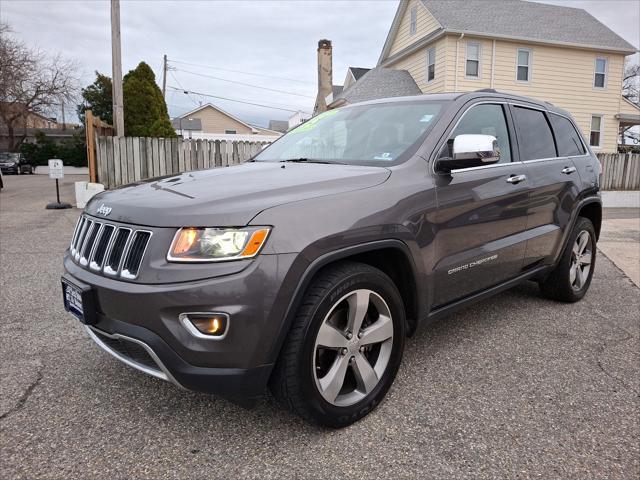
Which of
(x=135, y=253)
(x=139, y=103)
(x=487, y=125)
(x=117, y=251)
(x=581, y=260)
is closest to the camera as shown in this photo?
(x=135, y=253)

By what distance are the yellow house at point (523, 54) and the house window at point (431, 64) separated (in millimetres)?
18

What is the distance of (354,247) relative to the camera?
238 cm

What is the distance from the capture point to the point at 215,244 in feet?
6.82

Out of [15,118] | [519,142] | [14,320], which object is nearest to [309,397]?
[519,142]

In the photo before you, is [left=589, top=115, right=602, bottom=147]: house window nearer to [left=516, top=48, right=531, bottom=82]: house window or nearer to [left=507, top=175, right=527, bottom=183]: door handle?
[left=516, top=48, right=531, bottom=82]: house window

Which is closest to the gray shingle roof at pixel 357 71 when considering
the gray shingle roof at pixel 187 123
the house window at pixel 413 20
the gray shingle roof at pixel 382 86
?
the gray shingle roof at pixel 382 86

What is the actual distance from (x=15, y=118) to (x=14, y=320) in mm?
40732

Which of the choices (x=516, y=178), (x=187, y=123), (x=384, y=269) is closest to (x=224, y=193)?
(x=384, y=269)

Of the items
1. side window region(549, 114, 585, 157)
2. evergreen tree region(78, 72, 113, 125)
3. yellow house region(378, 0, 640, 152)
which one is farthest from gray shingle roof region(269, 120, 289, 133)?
side window region(549, 114, 585, 157)

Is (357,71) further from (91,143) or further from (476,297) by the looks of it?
(476,297)

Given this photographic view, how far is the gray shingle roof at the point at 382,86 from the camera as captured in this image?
1914cm

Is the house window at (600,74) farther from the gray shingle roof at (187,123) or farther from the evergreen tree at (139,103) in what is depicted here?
the gray shingle roof at (187,123)

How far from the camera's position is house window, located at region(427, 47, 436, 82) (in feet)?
62.6

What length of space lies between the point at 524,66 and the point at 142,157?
15.4 meters
